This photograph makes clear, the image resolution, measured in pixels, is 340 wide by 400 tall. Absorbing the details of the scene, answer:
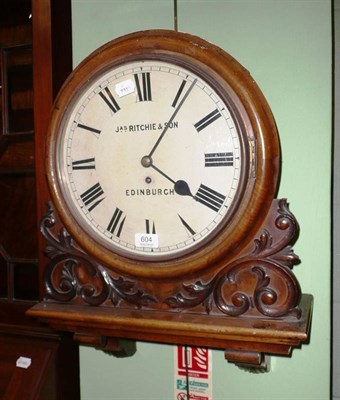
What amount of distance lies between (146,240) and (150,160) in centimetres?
17

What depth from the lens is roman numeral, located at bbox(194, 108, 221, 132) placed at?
0.87 m

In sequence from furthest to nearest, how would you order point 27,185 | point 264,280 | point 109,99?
point 27,185, point 109,99, point 264,280

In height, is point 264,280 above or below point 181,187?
below

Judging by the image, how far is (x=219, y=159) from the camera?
0.87 m

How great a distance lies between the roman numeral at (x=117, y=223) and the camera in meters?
0.94

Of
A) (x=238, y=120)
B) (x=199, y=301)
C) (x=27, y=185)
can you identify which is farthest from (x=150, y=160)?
(x=27, y=185)

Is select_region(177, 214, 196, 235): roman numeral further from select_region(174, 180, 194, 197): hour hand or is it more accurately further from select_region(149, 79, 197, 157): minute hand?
select_region(149, 79, 197, 157): minute hand

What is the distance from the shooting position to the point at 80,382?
3.97 ft

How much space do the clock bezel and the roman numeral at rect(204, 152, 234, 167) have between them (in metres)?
0.03

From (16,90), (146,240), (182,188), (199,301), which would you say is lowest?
(199,301)

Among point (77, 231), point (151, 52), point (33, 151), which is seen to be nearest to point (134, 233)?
point (77, 231)

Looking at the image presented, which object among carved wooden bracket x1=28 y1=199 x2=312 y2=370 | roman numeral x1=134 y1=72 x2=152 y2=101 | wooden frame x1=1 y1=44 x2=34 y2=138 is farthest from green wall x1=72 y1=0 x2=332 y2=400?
wooden frame x1=1 y1=44 x2=34 y2=138

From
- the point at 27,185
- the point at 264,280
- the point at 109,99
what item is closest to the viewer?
the point at 264,280

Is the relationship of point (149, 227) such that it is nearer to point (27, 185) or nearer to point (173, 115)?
point (173, 115)
